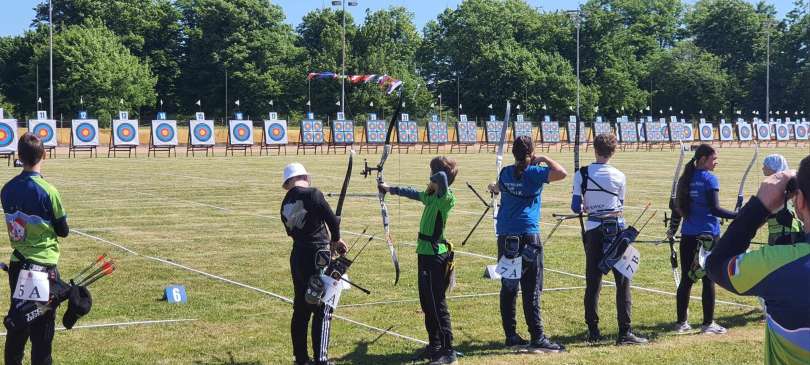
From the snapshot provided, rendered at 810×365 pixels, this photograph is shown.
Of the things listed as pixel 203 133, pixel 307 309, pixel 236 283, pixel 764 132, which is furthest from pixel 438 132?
pixel 307 309

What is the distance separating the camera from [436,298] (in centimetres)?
693

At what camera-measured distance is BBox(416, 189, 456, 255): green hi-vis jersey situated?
686 centimetres

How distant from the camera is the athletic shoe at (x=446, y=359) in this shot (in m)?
6.86

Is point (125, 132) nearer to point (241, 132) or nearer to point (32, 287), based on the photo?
point (241, 132)

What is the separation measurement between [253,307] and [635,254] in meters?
3.75

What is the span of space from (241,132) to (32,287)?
42.6 metres

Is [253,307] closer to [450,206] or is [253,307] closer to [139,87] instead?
[450,206]

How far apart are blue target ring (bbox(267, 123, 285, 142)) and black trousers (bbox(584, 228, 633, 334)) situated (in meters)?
42.6

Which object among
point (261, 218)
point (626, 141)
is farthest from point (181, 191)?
point (626, 141)

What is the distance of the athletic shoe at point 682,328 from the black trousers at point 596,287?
2.28 ft

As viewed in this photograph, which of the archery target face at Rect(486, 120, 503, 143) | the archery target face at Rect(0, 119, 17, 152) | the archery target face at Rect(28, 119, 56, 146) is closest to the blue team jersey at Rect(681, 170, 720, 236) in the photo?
the archery target face at Rect(0, 119, 17, 152)

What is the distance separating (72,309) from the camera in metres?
6.18

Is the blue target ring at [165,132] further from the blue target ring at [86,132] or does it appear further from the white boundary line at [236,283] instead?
the white boundary line at [236,283]

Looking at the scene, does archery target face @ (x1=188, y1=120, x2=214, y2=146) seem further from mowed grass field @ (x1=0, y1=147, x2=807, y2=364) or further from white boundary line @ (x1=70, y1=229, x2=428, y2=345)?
white boundary line @ (x1=70, y1=229, x2=428, y2=345)
